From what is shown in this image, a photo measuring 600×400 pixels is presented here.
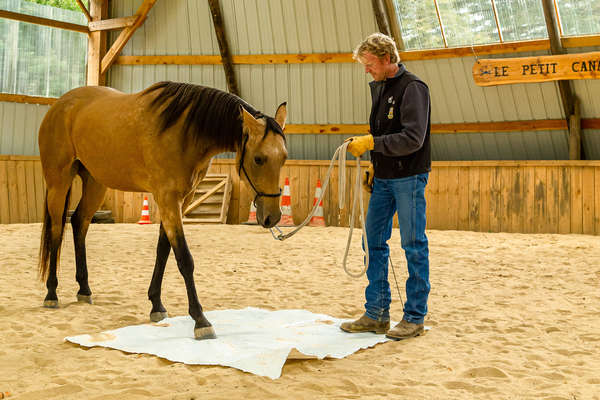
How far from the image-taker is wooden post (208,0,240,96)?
8.85 meters

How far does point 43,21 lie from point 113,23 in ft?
3.76

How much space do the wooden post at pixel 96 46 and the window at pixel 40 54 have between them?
172 millimetres

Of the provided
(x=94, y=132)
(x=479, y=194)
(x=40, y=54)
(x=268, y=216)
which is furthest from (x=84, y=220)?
(x=40, y=54)

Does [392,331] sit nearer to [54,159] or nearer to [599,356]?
[599,356]

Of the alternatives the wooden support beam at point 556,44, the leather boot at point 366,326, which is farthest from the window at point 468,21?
the leather boot at point 366,326

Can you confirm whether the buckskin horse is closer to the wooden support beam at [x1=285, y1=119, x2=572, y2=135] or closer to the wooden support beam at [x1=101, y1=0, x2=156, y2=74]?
the wooden support beam at [x1=285, y1=119, x2=572, y2=135]

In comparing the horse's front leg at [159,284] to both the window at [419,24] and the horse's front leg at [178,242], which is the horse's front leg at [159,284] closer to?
the horse's front leg at [178,242]

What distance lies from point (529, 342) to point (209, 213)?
7.43 m

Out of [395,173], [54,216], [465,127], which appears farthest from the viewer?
[465,127]

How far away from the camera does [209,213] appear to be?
9508mm

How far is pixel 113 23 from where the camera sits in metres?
9.32

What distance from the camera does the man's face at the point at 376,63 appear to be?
271cm

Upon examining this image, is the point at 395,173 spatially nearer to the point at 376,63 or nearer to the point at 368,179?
the point at 368,179

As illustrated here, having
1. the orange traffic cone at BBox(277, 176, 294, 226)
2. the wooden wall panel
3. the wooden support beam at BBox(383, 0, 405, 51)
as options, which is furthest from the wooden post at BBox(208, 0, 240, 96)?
the wooden support beam at BBox(383, 0, 405, 51)
